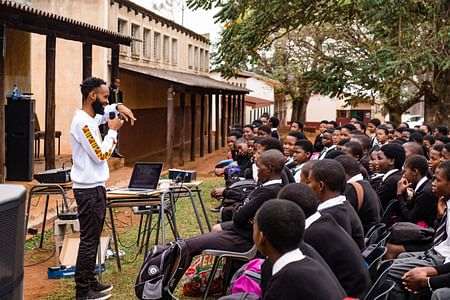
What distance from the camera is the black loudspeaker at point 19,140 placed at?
1291cm

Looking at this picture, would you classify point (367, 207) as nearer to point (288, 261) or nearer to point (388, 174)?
point (388, 174)

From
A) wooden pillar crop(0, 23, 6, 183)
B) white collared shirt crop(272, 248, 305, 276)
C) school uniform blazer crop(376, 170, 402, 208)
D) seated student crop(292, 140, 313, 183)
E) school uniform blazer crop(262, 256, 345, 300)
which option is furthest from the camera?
wooden pillar crop(0, 23, 6, 183)

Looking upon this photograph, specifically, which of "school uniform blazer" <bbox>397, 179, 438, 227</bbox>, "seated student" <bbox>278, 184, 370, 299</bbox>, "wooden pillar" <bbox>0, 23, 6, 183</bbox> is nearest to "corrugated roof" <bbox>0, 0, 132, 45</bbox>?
"wooden pillar" <bbox>0, 23, 6, 183</bbox>

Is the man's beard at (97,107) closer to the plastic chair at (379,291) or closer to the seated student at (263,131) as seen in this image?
the plastic chair at (379,291)

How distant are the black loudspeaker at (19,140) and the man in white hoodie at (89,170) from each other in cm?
745

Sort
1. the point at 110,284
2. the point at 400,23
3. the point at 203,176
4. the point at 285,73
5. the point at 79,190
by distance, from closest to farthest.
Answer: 1. the point at 79,190
2. the point at 110,284
3. the point at 400,23
4. the point at 203,176
5. the point at 285,73

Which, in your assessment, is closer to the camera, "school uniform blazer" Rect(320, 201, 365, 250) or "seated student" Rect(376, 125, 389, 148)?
"school uniform blazer" Rect(320, 201, 365, 250)

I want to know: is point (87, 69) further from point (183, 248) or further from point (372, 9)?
point (183, 248)

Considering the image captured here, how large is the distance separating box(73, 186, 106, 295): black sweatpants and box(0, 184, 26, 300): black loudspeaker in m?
2.28

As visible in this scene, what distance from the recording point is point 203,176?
784 inches

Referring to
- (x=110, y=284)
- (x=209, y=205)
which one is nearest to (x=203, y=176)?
(x=209, y=205)

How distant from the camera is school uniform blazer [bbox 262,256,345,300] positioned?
3105mm

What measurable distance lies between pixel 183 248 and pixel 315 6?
525 inches

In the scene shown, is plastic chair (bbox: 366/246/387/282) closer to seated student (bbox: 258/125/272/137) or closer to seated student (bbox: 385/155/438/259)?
seated student (bbox: 385/155/438/259)
